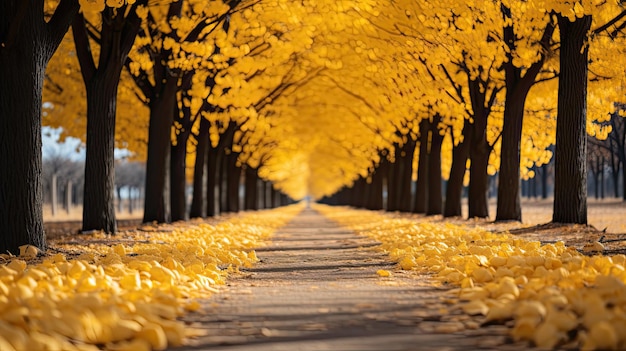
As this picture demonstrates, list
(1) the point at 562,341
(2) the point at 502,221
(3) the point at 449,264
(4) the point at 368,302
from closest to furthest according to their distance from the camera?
(1) the point at 562,341 < (4) the point at 368,302 < (3) the point at 449,264 < (2) the point at 502,221

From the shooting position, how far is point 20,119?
1070cm

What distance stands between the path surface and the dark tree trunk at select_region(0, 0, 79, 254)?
3.40 metres

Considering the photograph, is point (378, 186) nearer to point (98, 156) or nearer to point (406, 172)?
point (406, 172)

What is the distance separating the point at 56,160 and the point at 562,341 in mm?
75444

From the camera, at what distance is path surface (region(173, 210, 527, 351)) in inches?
195

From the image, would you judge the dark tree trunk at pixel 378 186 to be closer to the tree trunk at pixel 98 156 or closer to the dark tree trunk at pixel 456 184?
the dark tree trunk at pixel 456 184

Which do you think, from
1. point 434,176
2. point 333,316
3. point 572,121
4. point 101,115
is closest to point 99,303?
point 333,316

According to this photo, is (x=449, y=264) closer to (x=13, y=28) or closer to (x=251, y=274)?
(x=251, y=274)

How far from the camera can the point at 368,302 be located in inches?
261

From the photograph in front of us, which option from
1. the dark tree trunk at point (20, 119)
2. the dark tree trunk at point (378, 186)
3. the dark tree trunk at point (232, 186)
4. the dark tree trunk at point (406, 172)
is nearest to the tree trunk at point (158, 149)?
the dark tree trunk at point (20, 119)

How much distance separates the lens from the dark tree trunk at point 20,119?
10.6 metres

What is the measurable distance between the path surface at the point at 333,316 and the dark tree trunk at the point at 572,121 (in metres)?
7.57

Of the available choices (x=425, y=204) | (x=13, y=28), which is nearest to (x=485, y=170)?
(x=425, y=204)

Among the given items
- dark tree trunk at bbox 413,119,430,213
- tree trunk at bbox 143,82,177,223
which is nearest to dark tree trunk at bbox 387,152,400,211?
dark tree trunk at bbox 413,119,430,213
